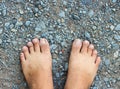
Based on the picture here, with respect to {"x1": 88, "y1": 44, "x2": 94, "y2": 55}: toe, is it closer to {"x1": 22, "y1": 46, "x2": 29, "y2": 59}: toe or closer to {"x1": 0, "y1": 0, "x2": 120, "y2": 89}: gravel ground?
{"x1": 0, "y1": 0, "x2": 120, "y2": 89}: gravel ground

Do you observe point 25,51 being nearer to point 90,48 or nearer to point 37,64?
point 37,64

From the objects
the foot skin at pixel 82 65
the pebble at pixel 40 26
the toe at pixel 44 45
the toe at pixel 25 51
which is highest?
the pebble at pixel 40 26

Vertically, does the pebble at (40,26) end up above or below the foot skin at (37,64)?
above

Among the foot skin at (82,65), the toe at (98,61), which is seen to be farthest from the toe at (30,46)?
the toe at (98,61)

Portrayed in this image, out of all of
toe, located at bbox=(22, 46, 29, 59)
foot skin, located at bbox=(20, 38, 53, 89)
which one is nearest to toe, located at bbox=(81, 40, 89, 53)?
foot skin, located at bbox=(20, 38, 53, 89)

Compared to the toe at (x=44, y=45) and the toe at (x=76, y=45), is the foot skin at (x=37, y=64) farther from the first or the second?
the toe at (x=76, y=45)

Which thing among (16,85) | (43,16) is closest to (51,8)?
(43,16)

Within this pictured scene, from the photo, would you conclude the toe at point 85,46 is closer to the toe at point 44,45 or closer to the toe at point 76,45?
the toe at point 76,45
